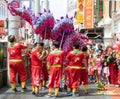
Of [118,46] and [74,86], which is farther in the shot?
[118,46]

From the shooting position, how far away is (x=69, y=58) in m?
13.1

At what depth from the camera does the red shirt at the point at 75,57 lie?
515 inches

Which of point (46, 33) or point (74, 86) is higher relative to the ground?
point (46, 33)

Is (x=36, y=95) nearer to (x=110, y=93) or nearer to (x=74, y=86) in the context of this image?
(x=74, y=86)

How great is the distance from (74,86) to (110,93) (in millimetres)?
1619

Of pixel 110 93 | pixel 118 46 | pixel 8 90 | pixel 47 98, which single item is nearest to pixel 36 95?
pixel 47 98

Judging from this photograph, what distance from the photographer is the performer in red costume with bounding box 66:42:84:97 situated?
1308cm

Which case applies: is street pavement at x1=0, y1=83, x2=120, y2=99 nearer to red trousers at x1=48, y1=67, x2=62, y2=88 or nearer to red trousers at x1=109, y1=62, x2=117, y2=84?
red trousers at x1=48, y1=67, x2=62, y2=88

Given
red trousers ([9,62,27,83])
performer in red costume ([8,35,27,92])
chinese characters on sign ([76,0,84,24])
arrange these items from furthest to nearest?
chinese characters on sign ([76,0,84,24]), red trousers ([9,62,27,83]), performer in red costume ([8,35,27,92])

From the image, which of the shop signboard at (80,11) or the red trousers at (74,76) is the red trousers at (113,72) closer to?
the red trousers at (74,76)

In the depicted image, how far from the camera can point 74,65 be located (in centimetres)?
1323

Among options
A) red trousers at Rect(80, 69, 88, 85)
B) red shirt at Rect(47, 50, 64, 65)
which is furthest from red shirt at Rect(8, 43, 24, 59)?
red trousers at Rect(80, 69, 88, 85)

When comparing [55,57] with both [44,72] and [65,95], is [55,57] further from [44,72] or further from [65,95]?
[44,72]

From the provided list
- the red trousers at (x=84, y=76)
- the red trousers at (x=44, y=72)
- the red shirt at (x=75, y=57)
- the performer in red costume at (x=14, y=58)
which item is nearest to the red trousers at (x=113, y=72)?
the red trousers at (x=44, y=72)
